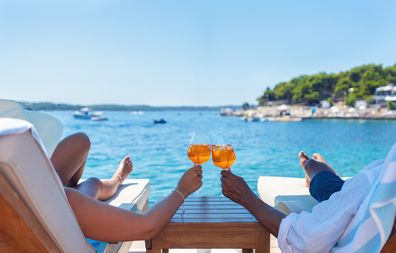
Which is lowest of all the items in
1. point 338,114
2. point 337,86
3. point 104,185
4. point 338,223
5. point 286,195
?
point 338,114

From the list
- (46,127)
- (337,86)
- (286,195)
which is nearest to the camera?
(286,195)

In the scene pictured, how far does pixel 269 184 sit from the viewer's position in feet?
8.04

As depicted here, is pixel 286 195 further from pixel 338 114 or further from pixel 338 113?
pixel 338 113

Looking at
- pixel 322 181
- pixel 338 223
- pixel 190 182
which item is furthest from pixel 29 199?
pixel 322 181

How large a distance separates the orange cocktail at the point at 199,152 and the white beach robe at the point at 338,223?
38 centimetres

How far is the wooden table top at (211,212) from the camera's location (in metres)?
1.23

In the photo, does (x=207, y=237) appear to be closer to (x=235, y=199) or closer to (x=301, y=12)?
(x=235, y=199)

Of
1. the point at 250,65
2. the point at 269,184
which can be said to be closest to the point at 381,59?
the point at 250,65

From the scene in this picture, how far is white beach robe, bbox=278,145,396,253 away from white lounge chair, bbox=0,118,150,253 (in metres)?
0.69

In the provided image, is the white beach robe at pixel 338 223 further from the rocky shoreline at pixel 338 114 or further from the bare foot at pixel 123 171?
the rocky shoreline at pixel 338 114

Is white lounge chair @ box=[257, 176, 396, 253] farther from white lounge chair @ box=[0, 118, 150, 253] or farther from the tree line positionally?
the tree line

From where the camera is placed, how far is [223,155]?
129cm

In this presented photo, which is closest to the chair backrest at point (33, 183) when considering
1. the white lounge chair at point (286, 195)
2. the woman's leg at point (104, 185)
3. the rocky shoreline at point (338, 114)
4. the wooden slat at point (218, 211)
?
the wooden slat at point (218, 211)

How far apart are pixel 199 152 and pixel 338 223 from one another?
52cm
